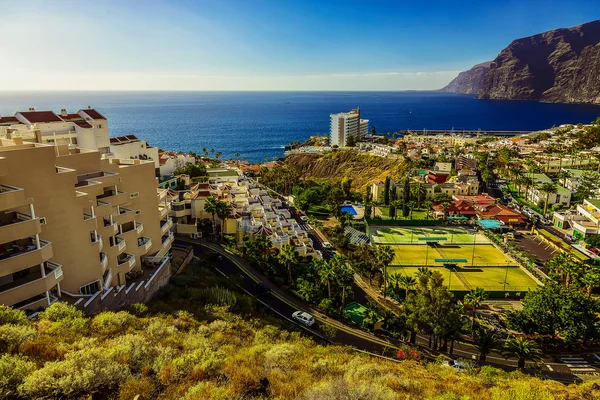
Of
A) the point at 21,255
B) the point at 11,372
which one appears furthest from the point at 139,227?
the point at 11,372

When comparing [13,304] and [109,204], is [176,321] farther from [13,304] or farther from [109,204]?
[109,204]

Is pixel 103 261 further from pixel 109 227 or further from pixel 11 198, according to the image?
pixel 11 198

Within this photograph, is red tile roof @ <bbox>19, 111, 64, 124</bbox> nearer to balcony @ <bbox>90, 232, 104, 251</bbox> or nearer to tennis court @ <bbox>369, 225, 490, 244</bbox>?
balcony @ <bbox>90, 232, 104, 251</bbox>

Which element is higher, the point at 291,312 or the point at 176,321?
the point at 176,321

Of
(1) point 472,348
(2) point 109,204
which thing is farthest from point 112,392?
(1) point 472,348

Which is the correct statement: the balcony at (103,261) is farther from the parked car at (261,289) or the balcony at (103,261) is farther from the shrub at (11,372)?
the parked car at (261,289)

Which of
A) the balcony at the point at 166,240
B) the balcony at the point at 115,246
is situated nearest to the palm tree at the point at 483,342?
the balcony at the point at 166,240

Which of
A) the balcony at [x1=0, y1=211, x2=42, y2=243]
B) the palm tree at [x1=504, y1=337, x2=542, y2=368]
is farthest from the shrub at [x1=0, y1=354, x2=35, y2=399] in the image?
the palm tree at [x1=504, y1=337, x2=542, y2=368]
